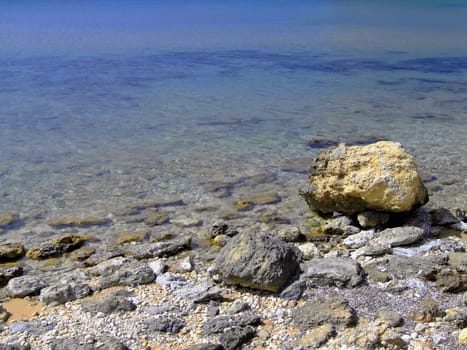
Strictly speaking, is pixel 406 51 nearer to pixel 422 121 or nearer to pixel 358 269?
pixel 422 121

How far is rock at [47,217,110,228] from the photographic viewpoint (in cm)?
1089

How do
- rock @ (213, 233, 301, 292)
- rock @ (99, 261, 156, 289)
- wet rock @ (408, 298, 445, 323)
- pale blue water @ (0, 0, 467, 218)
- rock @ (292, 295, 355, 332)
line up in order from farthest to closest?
1. pale blue water @ (0, 0, 467, 218)
2. rock @ (99, 261, 156, 289)
3. rock @ (213, 233, 301, 292)
4. wet rock @ (408, 298, 445, 323)
5. rock @ (292, 295, 355, 332)

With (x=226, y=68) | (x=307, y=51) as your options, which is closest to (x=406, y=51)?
(x=307, y=51)

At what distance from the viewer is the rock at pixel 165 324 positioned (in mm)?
6699

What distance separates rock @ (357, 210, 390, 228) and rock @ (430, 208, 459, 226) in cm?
81

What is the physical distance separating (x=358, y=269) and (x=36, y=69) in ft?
79.0

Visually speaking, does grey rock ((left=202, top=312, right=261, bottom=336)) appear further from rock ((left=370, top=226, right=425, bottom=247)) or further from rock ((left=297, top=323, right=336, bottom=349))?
rock ((left=370, top=226, right=425, bottom=247))

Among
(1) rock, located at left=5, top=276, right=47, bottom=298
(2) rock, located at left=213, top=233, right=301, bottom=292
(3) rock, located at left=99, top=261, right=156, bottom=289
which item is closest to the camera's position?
(2) rock, located at left=213, top=233, right=301, bottom=292

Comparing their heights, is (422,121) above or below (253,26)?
below

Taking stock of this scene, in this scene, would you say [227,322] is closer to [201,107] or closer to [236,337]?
[236,337]

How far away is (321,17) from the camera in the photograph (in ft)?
195

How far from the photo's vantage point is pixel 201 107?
21.1 meters

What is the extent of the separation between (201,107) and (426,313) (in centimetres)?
1514

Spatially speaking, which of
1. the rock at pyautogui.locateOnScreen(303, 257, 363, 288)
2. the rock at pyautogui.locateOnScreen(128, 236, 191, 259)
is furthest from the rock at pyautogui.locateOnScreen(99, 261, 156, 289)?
the rock at pyautogui.locateOnScreen(303, 257, 363, 288)
